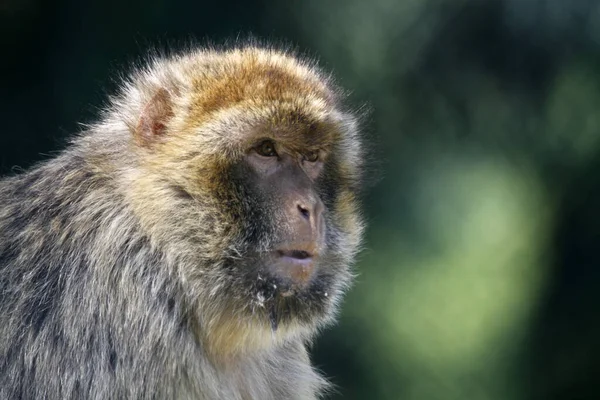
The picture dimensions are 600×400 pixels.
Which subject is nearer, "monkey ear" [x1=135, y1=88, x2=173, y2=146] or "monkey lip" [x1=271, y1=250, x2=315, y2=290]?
"monkey lip" [x1=271, y1=250, x2=315, y2=290]

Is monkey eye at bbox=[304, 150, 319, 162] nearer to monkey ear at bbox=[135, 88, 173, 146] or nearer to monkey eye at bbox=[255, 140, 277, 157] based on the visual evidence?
monkey eye at bbox=[255, 140, 277, 157]

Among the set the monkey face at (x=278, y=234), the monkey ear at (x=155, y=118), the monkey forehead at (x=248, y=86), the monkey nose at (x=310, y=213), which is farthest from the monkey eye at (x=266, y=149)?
the monkey ear at (x=155, y=118)

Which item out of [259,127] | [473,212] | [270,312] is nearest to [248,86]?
[259,127]

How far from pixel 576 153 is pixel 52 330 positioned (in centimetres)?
455

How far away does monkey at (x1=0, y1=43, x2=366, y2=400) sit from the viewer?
3830 mm

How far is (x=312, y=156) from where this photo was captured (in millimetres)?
4156

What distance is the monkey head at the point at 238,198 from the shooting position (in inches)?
153

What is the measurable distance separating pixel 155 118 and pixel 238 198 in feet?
1.72

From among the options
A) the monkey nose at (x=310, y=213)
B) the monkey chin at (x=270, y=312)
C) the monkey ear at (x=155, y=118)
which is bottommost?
the monkey chin at (x=270, y=312)

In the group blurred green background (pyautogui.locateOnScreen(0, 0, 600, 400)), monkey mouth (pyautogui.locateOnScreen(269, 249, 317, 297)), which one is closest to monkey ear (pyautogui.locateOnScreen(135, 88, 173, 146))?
monkey mouth (pyautogui.locateOnScreen(269, 249, 317, 297))

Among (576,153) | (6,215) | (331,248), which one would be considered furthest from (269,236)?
(576,153)

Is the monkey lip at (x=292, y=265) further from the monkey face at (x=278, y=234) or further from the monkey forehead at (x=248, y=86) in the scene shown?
the monkey forehead at (x=248, y=86)

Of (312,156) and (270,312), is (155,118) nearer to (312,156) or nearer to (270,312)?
(312,156)

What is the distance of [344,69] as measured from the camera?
7016mm
